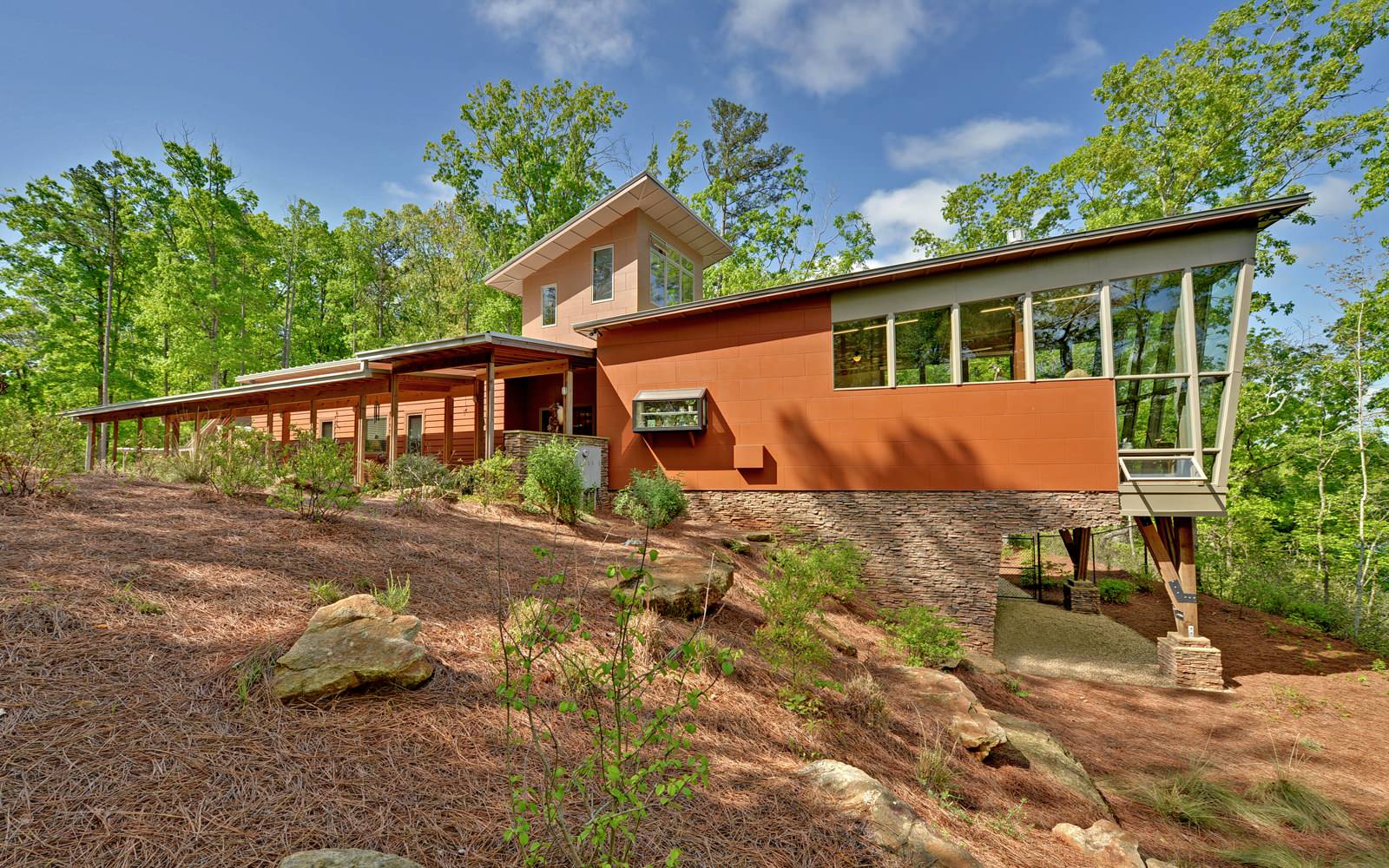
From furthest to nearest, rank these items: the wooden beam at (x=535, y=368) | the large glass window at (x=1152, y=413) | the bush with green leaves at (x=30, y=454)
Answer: the wooden beam at (x=535, y=368) < the large glass window at (x=1152, y=413) < the bush with green leaves at (x=30, y=454)

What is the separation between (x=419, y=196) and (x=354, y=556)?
22.7 m

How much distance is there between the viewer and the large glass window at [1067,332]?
8.20m

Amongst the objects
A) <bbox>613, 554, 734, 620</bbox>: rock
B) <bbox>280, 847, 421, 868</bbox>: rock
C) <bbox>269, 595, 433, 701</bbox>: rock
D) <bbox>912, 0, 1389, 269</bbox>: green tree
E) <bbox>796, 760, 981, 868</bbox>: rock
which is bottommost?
<bbox>796, 760, 981, 868</bbox>: rock

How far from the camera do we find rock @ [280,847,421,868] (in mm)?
1563

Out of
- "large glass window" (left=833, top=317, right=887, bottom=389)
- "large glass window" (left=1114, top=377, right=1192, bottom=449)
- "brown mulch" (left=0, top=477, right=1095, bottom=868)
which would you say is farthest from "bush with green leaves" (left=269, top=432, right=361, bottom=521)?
"large glass window" (left=1114, top=377, right=1192, bottom=449)

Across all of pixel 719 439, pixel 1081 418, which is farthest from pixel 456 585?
pixel 1081 418

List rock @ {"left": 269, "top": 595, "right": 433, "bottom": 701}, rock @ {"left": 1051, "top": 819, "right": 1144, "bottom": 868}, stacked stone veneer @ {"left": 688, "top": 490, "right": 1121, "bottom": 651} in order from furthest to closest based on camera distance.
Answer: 1. stacked stone veneer @ {"left": 688, "top": 490, "right": 1121, "bottom": 651}
2. rock @ {"left": 1051, "top": 819, "right": 1144, "bottom": 868}
3. rock @ {"left": 269, "top": 595, "right": 433, "bottom": 701}

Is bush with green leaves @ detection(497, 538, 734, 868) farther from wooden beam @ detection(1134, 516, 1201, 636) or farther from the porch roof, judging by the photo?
wooden beam @ detection(1134, 516, 1201, 636)

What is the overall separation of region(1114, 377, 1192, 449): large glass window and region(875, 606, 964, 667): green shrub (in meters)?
4.22

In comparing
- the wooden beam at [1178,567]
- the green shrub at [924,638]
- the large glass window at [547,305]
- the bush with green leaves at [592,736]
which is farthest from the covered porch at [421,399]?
the wooden beam at [1178,567]

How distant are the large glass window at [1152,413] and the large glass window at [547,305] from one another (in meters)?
13.0

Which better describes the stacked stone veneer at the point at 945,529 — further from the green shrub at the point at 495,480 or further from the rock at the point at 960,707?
the green shrub at the point at 495,480

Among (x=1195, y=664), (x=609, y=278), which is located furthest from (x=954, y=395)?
(x=609, y=278)

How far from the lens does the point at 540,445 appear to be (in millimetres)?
8758
